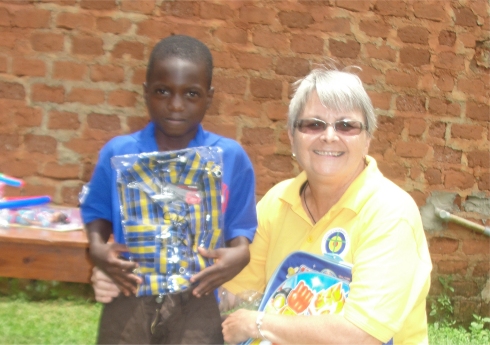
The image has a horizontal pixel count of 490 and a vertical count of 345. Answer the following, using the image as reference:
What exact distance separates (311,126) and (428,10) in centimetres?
221

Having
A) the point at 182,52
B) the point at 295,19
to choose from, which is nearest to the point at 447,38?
the point at 295,19

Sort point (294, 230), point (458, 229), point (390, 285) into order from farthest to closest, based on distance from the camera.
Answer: point (458, 229), point (294, 230), point (390, 285)

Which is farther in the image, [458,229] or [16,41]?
[458,229]

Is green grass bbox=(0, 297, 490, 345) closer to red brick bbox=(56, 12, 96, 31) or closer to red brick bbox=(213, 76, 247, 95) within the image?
red brick bbox=(213, 76, 247, 95)

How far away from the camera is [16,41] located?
3715 mm

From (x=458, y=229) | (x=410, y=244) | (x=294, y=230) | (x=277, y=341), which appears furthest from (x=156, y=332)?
(x=458, y=229)

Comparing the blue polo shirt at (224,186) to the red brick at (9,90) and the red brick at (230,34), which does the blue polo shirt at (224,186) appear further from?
the red brick at (9,90)

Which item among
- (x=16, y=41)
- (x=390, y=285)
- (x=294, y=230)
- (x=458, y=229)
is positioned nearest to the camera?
(x=390, y=285)

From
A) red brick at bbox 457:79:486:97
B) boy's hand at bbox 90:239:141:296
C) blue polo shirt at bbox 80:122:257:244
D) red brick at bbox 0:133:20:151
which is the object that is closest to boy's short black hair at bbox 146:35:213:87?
blue polo shirt at bbox 80:122:257:244

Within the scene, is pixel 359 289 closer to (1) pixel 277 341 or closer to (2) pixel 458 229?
(1) pixel 277 341

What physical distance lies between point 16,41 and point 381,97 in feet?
7.36

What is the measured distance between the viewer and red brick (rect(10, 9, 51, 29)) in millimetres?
3707

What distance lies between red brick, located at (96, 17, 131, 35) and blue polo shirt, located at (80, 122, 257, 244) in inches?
73.8

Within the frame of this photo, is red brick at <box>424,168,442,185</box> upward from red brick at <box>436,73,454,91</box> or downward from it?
downward
